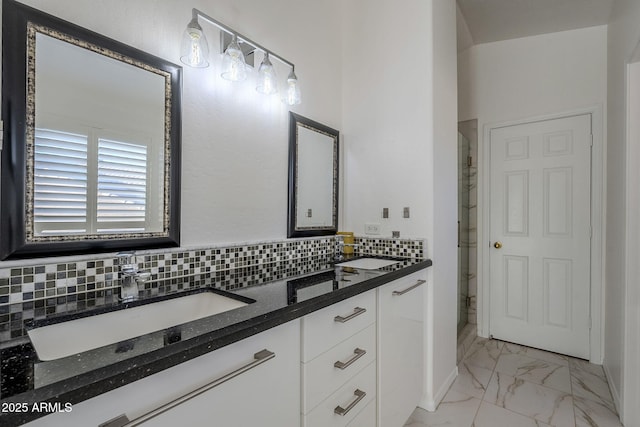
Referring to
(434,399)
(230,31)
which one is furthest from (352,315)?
(230,31)

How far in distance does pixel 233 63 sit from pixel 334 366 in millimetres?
1358

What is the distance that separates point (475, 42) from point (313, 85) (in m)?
2.10

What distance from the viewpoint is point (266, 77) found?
61.1 inches

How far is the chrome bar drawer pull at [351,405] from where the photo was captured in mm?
1112

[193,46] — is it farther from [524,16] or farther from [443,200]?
[524,16]

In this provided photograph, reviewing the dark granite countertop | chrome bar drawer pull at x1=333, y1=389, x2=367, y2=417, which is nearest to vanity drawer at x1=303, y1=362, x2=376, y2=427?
chrome bar drawer pull at x1=333, y1=389, x2=367, y2=417

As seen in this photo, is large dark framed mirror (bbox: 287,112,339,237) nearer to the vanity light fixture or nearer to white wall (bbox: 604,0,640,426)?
the vanity light fixture

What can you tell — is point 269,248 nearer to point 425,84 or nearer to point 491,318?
point 425,84

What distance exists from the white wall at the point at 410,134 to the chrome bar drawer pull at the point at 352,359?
0.82 m

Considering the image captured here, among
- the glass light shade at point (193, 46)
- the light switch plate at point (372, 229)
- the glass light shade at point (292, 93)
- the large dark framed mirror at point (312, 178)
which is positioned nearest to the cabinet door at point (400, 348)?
the light switch plate at point (372, 229)

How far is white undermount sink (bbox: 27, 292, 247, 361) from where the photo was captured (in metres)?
0.76

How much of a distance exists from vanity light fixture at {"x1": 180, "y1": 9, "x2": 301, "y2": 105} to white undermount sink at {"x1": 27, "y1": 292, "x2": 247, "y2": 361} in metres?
0.94

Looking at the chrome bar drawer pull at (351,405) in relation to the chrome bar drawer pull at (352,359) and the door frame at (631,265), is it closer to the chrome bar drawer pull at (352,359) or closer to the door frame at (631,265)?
the chrome bar drawer pull at (352,359)

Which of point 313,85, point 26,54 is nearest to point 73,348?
point 26,54
